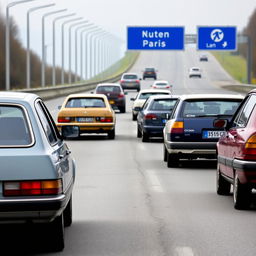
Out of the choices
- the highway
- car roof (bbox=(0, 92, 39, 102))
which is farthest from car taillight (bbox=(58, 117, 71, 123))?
car roof (bbox=(0, 92, 39, 102))

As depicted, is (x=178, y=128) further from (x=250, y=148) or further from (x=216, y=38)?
(x=216, y=38)

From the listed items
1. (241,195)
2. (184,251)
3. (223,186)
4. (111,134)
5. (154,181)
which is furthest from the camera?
(111,134)

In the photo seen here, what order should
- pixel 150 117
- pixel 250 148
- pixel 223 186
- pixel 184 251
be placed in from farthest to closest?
pixel 150 117 < pixel 223 186 < pixel 250 148 < pixel 184 251

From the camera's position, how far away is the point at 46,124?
8781mm

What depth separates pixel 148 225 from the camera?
33.8ft

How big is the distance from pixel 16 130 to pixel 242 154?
3.87m

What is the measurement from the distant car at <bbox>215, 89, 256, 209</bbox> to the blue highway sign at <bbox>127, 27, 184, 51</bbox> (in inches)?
2785

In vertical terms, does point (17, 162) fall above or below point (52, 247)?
above

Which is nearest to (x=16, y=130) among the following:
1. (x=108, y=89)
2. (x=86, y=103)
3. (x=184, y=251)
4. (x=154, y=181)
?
(x=184, y=251)

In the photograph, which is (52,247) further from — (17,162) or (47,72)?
(47,72)

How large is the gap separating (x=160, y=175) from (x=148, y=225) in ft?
20.8

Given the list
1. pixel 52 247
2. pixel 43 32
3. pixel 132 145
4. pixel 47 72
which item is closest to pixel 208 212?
pixel 52 247

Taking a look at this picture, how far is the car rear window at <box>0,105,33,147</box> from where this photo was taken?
26.5 feet

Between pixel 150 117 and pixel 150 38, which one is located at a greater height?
pixel 150 38
